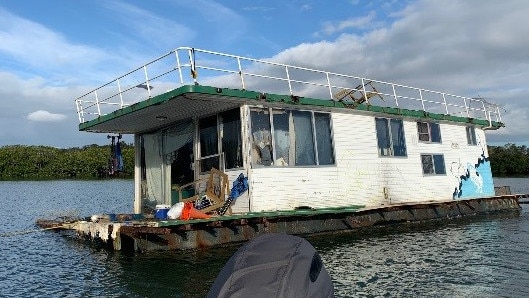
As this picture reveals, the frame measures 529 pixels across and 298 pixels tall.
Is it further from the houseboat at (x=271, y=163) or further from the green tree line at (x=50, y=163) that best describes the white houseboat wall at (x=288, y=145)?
the green tree line at (x=50, y=163)

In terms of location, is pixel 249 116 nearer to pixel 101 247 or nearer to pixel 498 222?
pixel 101 247

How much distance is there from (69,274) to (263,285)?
886cm

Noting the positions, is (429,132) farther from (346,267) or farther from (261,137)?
(346,267)

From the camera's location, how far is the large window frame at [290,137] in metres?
13.2

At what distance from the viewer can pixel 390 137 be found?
1684cm

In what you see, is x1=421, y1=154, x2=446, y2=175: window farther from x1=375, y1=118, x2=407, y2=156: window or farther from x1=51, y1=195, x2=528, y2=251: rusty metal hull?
x1=51, y1=195, x2=528, y2=251: rusty metal hull

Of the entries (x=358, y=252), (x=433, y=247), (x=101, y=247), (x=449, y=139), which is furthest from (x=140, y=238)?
(x=449, y=139)

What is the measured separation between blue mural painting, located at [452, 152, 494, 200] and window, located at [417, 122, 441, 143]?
2.31 meters

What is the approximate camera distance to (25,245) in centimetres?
1476

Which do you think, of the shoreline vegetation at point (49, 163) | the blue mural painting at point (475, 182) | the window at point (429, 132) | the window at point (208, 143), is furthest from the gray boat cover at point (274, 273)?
the shoreline vegetation at point (49, 163)

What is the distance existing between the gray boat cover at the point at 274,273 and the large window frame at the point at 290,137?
9.20m

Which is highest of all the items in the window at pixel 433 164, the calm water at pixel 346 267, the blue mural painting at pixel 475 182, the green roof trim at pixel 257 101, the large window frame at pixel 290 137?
the green roof trim at pixel 257 101

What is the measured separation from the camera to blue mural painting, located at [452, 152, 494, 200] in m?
19.5

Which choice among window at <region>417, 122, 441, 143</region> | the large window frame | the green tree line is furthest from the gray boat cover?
the green tree line
